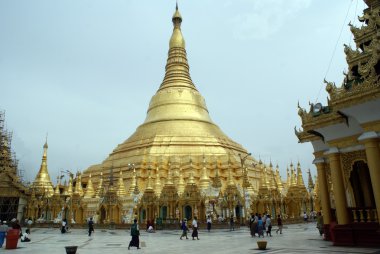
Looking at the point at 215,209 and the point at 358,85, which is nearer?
the point at 358,85

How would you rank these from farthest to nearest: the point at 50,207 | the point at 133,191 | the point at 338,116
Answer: the point at 50,207, the point at 133,191, the point at 338,116

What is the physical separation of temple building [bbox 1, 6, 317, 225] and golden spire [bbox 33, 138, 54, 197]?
122mm

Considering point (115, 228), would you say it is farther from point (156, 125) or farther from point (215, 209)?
point (156, 125)

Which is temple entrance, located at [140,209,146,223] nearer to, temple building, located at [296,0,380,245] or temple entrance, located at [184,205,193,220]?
temple entrance, located at [184,205,193,220]

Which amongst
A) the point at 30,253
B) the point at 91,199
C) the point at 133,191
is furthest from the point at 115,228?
the point at 30,253

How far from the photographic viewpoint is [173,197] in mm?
32906

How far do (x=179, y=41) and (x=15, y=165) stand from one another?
28.2 meters

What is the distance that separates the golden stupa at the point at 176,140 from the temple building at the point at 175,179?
11 cm

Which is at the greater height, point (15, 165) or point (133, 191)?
point (15, 165)

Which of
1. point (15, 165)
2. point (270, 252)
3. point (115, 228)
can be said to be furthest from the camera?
point (15, 165)

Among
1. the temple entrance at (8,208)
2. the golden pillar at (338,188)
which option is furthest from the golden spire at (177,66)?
the golden pillar at (338,188)

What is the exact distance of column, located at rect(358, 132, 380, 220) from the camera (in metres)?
11.4

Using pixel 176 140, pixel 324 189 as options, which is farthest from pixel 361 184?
pixel 176 140

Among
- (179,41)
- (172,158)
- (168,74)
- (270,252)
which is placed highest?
(179,41)
